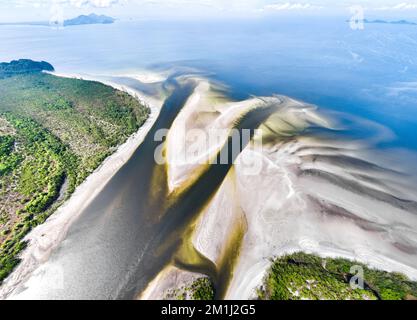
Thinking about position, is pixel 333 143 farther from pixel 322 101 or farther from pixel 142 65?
pixel 142 65

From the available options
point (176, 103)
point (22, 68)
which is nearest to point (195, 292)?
point (176, 103)

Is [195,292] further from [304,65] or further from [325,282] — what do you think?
[304,65]

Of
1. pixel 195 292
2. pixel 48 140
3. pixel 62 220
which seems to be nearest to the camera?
pixel 195 292

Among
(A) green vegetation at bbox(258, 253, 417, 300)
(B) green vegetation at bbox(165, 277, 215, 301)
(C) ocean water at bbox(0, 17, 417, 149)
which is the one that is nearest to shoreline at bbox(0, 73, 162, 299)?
(B) green vegetation at bbox(165, 277, 215, 301)

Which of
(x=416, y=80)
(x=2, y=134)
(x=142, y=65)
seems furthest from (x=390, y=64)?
(x=2, y=134)

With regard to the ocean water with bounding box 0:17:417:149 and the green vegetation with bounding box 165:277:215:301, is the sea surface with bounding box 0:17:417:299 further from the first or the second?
the green vegetation with bounding box 165:277:215:301

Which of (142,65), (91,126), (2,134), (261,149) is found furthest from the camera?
(142,65)

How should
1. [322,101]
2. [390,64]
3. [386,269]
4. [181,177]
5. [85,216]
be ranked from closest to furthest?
1. [386,269]
2. [85,216]
3. [181,177]
4. [322,101]
5. [390,64]
